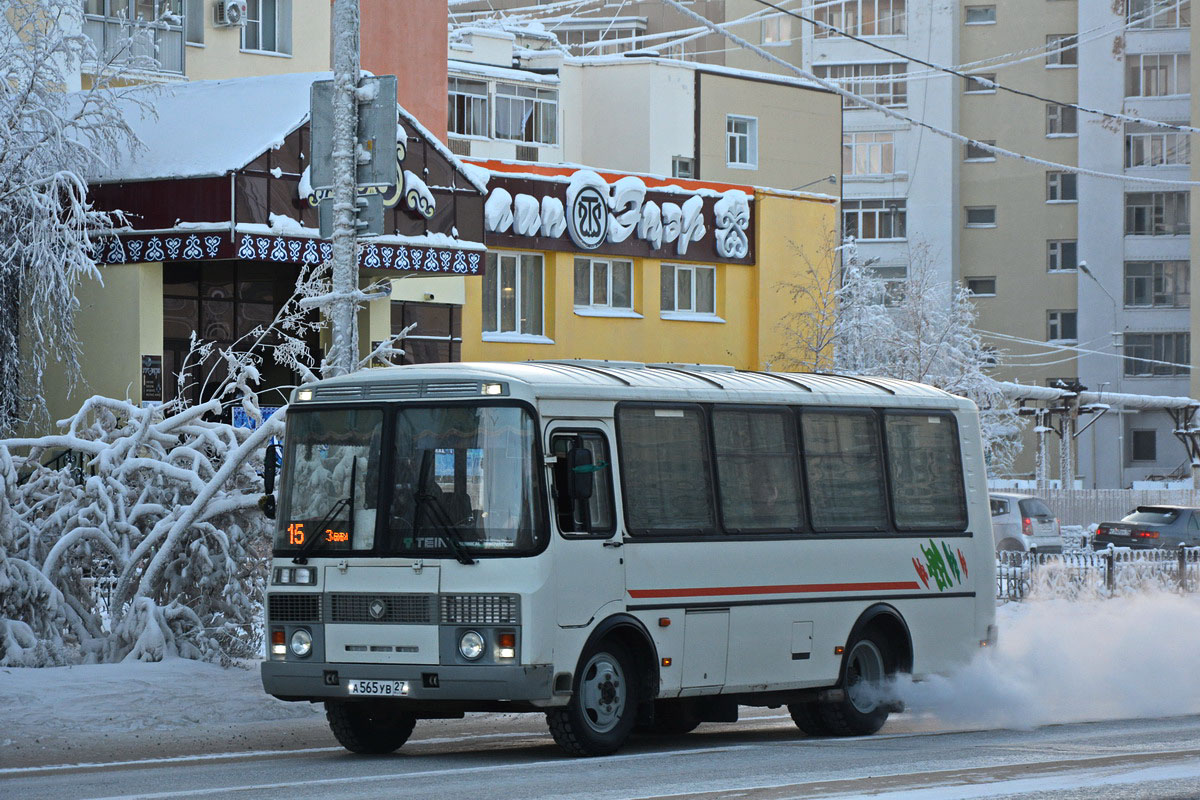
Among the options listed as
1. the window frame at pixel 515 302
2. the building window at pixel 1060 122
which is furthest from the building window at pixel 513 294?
the building window at pixel 1060 122

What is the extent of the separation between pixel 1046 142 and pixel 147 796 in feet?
229

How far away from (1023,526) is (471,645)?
2736 cm

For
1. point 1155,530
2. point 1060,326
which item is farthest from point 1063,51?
point 1155,530

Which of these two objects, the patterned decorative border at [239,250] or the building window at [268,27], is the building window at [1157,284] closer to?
the building window at [268,27]

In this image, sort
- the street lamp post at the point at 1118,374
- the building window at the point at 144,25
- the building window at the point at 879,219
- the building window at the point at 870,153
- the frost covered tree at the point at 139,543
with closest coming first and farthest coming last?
the frost covered tree at the point at 139,543 < the building window at the point at 144,25 < the street lamp post at the point at 1118,374 < the building window at the point at 879,219 < the building window at the point at 870,153

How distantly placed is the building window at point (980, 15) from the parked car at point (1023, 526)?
136ft

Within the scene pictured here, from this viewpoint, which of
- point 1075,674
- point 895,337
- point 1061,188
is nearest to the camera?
point 1075,674

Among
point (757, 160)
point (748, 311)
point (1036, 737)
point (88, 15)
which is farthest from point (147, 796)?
point (757, 160)

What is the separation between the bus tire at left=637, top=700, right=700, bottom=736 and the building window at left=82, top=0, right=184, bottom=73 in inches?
748

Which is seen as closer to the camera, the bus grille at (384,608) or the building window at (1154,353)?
the bus grille at (384,608)

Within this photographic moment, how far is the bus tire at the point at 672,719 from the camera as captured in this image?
551 inches

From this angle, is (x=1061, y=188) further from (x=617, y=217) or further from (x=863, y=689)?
(x=863, y=689)

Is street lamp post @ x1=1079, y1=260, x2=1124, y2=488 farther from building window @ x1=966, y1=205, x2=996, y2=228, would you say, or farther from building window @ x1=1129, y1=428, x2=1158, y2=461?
building window @ x1=966, y1=205, x2=996, y2=228

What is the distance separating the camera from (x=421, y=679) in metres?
12.5
